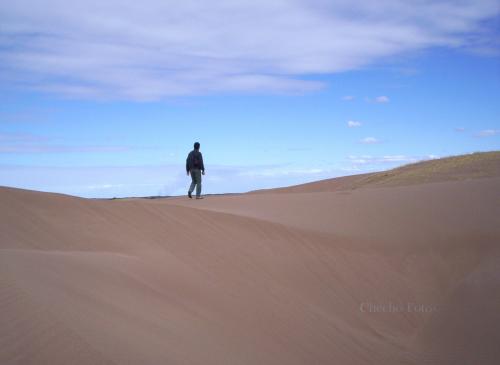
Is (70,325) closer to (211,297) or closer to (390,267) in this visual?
(211,297)

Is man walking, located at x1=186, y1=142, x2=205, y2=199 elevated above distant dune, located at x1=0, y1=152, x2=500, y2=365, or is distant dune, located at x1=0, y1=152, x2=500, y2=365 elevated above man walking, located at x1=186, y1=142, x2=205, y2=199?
man walking, located at x1=186, y1=142, x2=205, y2=199

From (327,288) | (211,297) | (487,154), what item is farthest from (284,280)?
(487,154)

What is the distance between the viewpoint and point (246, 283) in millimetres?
8859

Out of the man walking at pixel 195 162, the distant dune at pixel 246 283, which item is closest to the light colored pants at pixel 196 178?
the man walking at pixel 195 162

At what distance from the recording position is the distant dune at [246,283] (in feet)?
17.9

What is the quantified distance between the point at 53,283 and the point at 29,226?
3.15 metres

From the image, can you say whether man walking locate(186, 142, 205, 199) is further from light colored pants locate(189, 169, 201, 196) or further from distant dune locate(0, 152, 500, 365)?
distant dune locate(0, 152, 500, 365)

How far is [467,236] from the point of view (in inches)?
464

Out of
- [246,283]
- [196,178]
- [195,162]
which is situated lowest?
[246,283]

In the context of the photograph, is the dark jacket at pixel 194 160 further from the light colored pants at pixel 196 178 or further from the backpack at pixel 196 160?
the light colored pants at pixel 196 178

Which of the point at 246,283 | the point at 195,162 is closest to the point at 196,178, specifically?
the point at 195,162

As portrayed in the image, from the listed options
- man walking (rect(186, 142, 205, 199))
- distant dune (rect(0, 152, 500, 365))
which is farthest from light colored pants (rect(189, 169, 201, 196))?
distant dune (rect(0, 152, 500, 365))

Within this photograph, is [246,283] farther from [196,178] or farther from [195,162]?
[196,178]

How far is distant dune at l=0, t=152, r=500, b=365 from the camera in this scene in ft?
17.9
